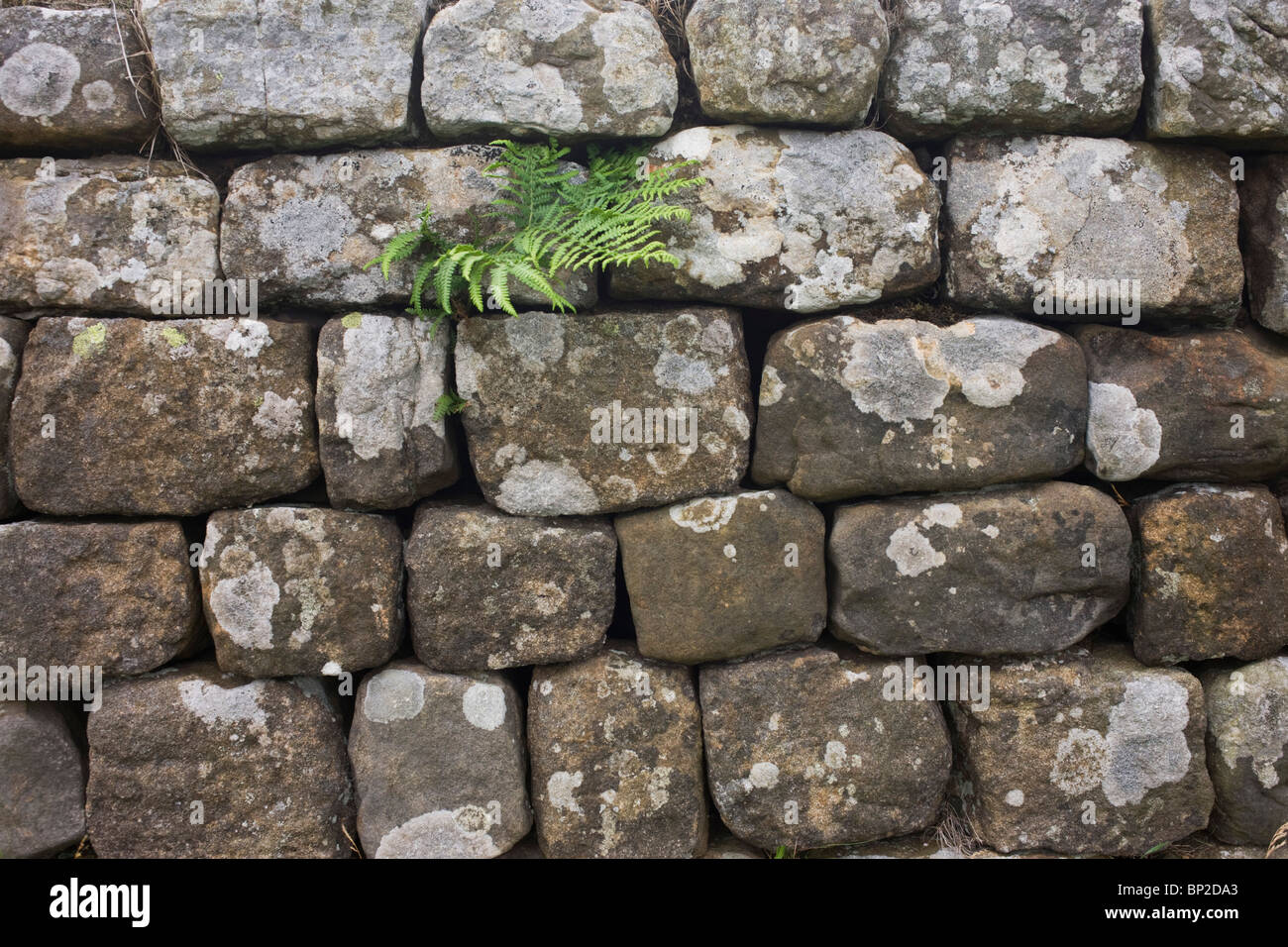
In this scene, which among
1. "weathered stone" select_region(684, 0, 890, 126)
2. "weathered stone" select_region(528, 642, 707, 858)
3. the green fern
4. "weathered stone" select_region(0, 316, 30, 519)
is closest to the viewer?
the green fern

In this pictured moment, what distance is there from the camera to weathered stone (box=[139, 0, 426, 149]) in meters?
2.63

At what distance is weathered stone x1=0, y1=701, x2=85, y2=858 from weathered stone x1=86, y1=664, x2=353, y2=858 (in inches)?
4.5

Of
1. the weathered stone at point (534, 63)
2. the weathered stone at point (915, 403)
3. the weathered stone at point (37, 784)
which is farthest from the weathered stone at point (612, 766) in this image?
the weathered stone at point (534, 63)

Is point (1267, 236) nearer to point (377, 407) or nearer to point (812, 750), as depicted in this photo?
point (812, 750)

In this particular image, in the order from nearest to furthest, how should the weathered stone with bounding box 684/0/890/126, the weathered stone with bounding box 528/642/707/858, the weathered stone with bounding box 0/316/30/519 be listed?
1. the weathered stone with bounding box 684/0/890/126
2. the weathered stone with bounding box 0/316/30/519
3. the weathered stone with bounding box 528/642/707/858

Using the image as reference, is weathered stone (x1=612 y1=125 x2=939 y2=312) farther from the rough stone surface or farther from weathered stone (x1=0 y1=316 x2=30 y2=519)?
weathered stone (x1=0 y1=316 x2=30 y2=519)

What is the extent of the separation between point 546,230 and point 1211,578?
8.28 ft

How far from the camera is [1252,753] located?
2.83m

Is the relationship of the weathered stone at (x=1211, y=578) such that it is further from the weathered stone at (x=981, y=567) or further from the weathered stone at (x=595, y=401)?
the weathered stone at (x=595, y=401)

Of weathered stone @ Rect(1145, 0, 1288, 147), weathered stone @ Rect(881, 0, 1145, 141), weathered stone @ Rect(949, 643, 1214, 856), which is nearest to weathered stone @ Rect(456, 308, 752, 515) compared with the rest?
weathered stone @ Rect(881, 0, 1145, 141)

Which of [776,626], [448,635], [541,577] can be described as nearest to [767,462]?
[776,626]

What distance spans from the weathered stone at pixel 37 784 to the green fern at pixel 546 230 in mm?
1890

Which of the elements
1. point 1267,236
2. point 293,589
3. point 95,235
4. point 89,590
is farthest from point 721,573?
point 95,235

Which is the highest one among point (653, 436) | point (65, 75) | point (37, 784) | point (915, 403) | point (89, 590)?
point (65, 75)
